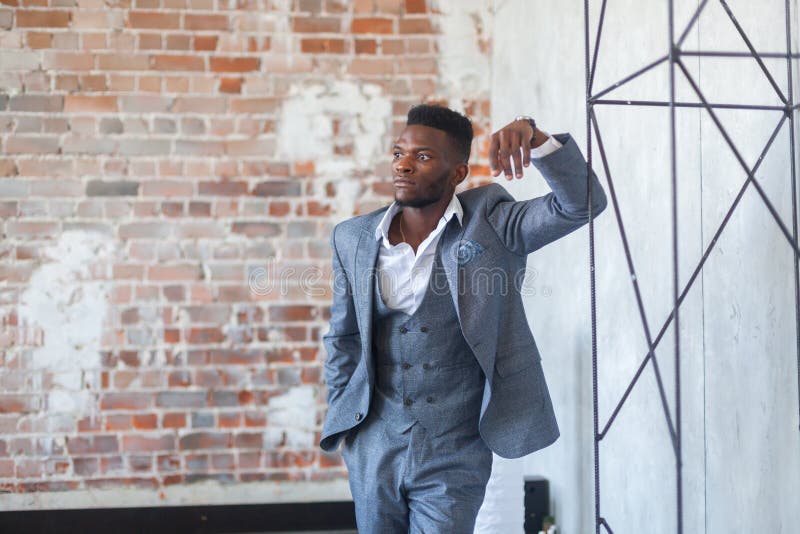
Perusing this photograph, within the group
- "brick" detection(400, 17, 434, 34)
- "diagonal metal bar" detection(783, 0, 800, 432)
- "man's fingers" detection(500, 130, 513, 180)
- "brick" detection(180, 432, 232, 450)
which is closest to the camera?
"diagonal metal bar" detection(783, 0, 800, 432)

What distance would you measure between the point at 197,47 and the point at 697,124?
225cm

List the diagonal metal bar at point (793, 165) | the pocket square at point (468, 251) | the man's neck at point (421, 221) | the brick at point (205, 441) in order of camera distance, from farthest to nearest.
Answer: the brick at point (205, 441)
the man's neck at point (421, 221)
the pocket square at point (468, 251)
the diagonal metal bar at point (793, 165)

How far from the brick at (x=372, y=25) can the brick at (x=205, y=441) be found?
1.82 metres

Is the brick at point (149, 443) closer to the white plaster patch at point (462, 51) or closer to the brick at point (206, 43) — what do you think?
the brick at point (206, 43)

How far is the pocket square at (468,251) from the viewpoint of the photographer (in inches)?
76.7

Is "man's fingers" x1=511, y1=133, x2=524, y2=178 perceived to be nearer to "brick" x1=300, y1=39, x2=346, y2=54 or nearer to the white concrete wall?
the white concrete wall

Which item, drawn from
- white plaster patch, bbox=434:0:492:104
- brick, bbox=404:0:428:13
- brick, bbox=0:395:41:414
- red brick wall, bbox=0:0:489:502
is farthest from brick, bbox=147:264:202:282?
brick, bbox=404:0:428:13

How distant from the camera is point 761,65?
1.70m

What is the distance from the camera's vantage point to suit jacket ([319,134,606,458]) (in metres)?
1.84

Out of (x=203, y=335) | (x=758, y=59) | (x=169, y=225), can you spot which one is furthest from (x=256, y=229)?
(x=758, y=59)

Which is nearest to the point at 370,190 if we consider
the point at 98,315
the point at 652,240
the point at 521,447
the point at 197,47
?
the point at 197,47

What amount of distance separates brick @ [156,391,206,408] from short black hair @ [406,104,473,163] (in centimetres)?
186

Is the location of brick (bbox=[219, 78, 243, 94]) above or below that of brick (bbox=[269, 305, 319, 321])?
above

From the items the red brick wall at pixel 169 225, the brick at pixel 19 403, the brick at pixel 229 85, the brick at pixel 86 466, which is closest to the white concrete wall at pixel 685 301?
the red brick wall at pixel 169 225
